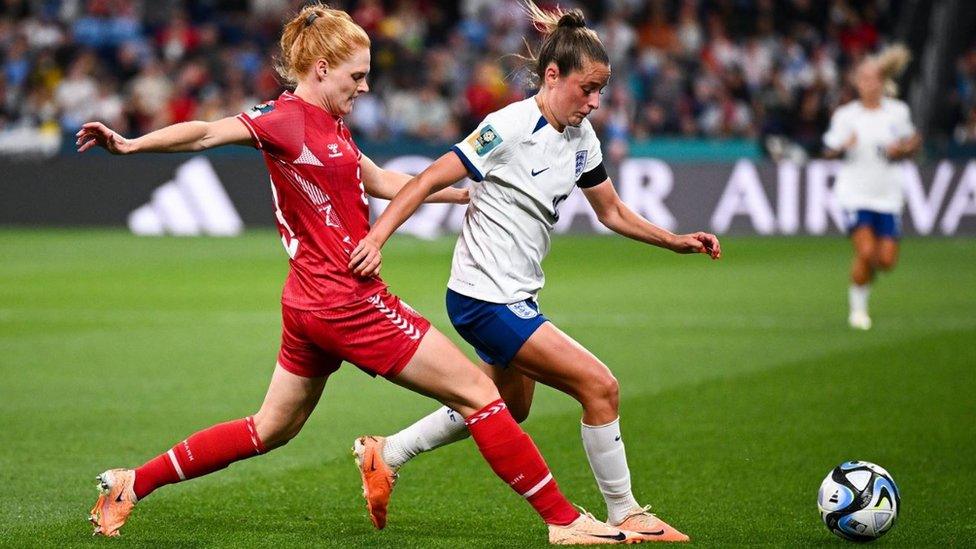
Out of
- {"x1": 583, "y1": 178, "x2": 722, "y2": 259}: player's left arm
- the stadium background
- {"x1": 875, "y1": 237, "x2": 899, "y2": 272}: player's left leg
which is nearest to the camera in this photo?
{"x1": 583, "y1": 178, "x2": 722, "y2": 259}: player's left arm

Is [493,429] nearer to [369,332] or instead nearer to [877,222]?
[369,332]

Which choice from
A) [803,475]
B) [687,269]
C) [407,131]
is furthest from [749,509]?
[407,131]

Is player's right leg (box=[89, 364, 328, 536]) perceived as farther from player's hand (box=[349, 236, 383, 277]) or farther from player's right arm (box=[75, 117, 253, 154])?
player's right arm (box=[75, 117, 253, 154])

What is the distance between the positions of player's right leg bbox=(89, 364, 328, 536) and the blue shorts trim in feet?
1.91

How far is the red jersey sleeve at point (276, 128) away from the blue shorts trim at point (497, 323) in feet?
2.86

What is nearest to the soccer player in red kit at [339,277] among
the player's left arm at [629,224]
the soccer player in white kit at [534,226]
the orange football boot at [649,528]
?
the orange football boot at [649,528]

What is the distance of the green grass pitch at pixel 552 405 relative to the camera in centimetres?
590

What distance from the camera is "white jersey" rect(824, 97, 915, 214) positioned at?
1288 cm

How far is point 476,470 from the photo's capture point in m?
7.07

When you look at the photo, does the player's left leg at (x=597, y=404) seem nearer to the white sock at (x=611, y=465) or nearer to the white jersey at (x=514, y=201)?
the white sock at (x=611, y=465)

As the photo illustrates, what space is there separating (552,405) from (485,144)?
4.02 meters

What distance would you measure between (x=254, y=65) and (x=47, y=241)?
6300 mm

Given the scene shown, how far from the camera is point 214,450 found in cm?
550

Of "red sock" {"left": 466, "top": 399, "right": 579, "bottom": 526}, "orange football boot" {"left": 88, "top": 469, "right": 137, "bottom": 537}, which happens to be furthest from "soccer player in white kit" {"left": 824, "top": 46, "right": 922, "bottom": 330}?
"orange football boot" {"left": 88, "top": 469, "right": 137, "bottom": 537}
